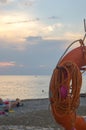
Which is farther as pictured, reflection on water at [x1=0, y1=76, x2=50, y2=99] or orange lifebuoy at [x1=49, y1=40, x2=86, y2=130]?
reflection on water at [x1=0, y1=76, x2=50, y2=99]

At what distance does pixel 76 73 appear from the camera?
1059 centimetres

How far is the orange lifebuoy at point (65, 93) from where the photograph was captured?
10406mm

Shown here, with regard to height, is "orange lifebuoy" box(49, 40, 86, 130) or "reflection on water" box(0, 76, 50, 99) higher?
"reflection on water" box(0, 76, 50, 99)

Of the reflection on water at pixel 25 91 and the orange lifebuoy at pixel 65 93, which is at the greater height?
the reflection on water at pixel 25 91

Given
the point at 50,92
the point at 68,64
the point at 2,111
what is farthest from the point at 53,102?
the point at 2,111

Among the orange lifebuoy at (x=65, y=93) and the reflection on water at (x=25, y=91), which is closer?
the orange lifebuoy at (x=65, y=93)

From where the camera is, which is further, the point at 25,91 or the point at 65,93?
the point at 25,91

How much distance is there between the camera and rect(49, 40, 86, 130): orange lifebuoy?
410 inches

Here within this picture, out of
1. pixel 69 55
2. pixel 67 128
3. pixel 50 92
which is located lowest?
pixel 67 128

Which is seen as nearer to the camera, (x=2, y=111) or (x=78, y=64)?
(x=78, y=64)

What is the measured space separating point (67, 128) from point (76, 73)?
120 cm

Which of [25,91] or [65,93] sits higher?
[25,91]

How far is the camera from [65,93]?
10352mm

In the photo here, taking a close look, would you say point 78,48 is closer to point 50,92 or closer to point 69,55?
point 69,55
